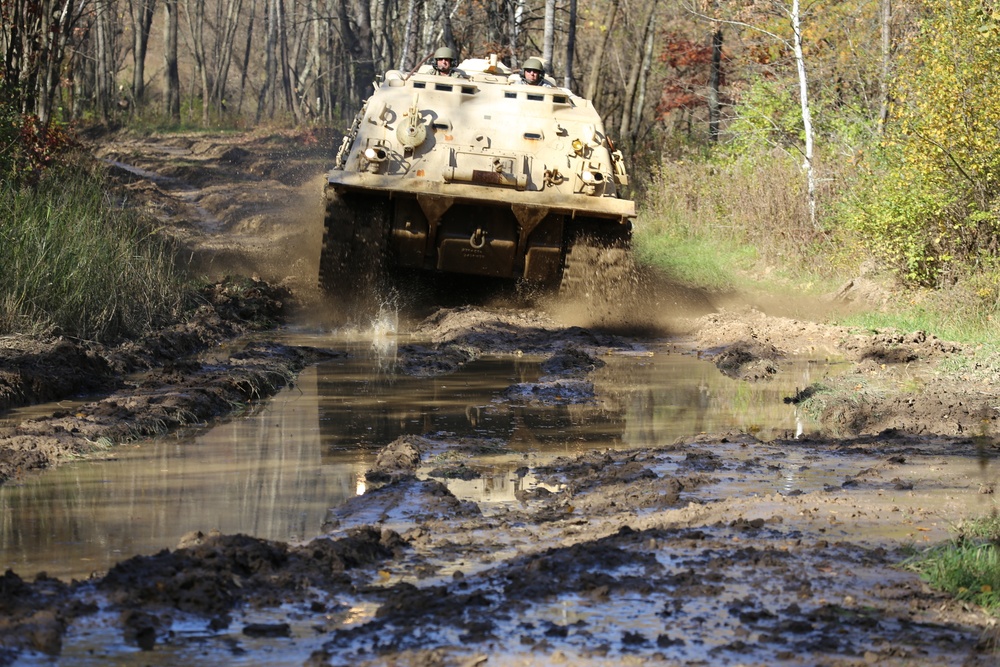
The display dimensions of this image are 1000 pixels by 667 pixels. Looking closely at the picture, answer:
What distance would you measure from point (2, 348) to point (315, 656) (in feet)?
19.2

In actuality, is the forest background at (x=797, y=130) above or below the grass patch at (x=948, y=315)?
above

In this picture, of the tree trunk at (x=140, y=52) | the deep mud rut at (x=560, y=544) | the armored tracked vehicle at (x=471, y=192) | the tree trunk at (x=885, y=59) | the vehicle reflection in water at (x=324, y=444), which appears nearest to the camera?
the deep mud rut at (x=560, y=544)

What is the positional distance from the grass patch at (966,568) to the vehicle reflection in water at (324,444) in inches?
82.9

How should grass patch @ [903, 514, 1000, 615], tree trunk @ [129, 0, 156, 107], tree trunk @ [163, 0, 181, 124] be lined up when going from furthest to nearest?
tree trunk @ [163, 0, 181, 124] < tree trunk @ [129, 0, 156, 107] < grass patch @ [903, 514, 1000, 615]

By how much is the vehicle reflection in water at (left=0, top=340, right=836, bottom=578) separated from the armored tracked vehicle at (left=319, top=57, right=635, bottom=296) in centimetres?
161

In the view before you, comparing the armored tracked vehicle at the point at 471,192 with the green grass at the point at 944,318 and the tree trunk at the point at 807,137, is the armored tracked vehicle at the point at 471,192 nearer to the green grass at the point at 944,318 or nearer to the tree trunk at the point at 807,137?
the green grass at the point at 944,318

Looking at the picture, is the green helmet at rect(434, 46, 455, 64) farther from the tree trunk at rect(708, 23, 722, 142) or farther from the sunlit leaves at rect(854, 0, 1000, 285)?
the tree trunk at rect(708, 23, 722, 142)

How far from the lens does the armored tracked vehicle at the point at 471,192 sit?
12.2 metres

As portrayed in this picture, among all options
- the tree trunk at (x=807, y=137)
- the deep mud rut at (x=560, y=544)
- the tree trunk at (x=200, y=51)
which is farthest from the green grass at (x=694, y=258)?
the tree trunk at (x=200, y=51)

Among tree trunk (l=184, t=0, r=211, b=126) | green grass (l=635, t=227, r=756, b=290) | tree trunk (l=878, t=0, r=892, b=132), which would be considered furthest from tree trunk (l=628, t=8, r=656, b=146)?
tree trunk (l=184, t=0, r=211, b=126)

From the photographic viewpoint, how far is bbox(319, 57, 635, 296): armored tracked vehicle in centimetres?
1220

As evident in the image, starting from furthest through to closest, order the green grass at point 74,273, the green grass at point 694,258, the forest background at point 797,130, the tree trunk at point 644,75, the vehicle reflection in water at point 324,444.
→ the tree trunk at point 644,75 < the green grass at point 694,258 < the forest background at point 797,130 < the green grass at point 74,273 < the vehicle reflection in water at point 324,444

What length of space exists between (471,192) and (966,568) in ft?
26.5

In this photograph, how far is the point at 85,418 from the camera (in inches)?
293
